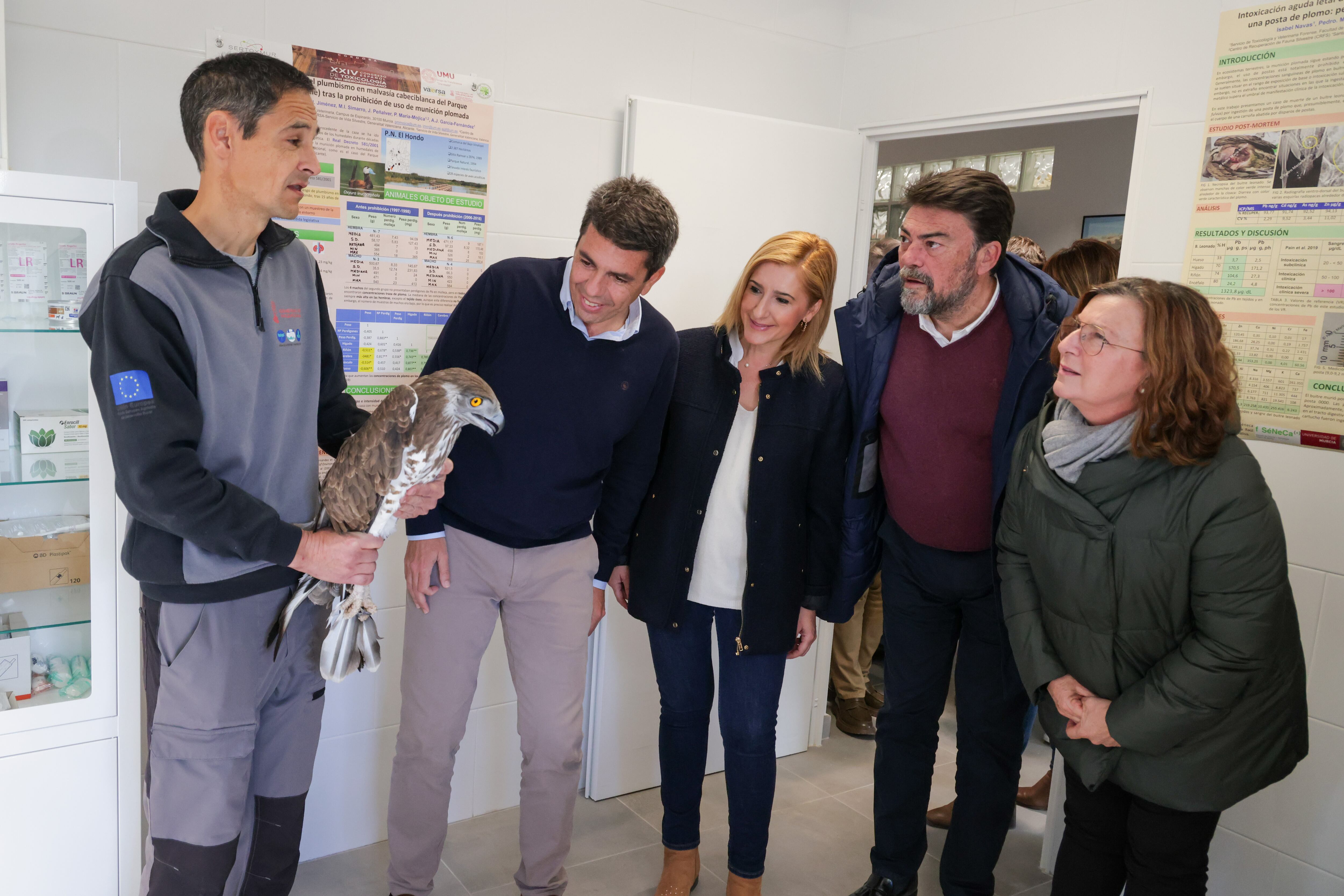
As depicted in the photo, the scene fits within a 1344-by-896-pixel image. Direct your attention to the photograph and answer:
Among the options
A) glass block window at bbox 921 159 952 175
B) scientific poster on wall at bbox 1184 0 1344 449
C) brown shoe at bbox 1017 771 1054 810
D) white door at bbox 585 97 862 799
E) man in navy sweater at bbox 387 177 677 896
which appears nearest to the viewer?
man in navy sweater at bbox 387 177 677 896

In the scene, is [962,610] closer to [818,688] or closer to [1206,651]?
[1206,651]

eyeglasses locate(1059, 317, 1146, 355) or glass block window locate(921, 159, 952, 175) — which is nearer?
eyeglasses locate(1059, 317, 1146, 355)

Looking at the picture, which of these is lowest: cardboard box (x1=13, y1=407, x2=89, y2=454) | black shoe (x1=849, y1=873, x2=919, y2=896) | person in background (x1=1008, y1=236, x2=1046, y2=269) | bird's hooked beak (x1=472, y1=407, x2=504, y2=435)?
black shoe (x1=849, y1=873, x2=919, y2=896)

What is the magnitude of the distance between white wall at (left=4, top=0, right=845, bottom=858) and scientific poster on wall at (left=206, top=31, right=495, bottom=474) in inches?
2.1

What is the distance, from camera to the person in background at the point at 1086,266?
2.85 m

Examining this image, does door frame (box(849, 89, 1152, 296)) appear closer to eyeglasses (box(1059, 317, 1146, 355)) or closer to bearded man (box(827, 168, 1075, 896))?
bearded man (box(827, 168, 1075, 896))

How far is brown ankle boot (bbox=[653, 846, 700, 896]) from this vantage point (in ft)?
7.86

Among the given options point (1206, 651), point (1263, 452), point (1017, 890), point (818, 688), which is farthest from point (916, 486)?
point (818, 688)

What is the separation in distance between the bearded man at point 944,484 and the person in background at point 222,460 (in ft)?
3.64

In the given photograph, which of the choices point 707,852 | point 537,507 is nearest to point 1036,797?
point 707,852

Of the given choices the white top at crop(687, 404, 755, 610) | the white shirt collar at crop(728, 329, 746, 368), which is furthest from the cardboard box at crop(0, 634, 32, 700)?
the white shirt collar at crop(728, 329, 746, 368)

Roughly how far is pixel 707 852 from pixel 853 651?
1.23 meters

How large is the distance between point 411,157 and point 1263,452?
2.24m

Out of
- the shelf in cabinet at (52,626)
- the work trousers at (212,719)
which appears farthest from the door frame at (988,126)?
the shelf in cabinet at (52,626)
